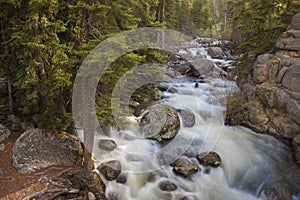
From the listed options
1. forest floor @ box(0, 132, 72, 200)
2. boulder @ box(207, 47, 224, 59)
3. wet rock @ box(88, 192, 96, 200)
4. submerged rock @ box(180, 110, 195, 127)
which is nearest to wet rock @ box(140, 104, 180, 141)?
submerged rock @ box(180, 110, 195, 127)

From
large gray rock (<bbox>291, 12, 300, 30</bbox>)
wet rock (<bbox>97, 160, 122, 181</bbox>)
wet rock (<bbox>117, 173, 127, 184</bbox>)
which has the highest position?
large gray rock (<bbox>291, 12, 300, 30</bbox>)

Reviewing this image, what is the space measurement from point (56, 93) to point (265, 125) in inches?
423

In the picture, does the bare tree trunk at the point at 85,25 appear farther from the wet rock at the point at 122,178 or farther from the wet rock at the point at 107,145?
the wet rock at the point at 122,178

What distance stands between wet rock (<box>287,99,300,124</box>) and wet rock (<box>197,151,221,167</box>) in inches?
171

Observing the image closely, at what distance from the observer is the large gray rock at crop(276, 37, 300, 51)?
1174 centimetres

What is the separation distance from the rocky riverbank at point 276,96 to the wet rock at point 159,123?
3.66 metres

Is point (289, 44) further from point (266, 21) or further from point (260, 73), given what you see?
point (266, 21)

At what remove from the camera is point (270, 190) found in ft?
28.9

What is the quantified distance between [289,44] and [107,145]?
10.8 meters

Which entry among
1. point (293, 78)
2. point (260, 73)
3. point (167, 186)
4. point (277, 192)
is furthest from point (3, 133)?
point (293, 78)

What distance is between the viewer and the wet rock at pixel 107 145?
10.3 meters

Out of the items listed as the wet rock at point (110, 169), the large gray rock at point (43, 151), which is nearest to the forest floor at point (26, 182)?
the large gray rock at point (43, 151)

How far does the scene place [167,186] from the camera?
8969mm

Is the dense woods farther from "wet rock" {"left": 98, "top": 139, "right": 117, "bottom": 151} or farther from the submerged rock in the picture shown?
the submerged rock
